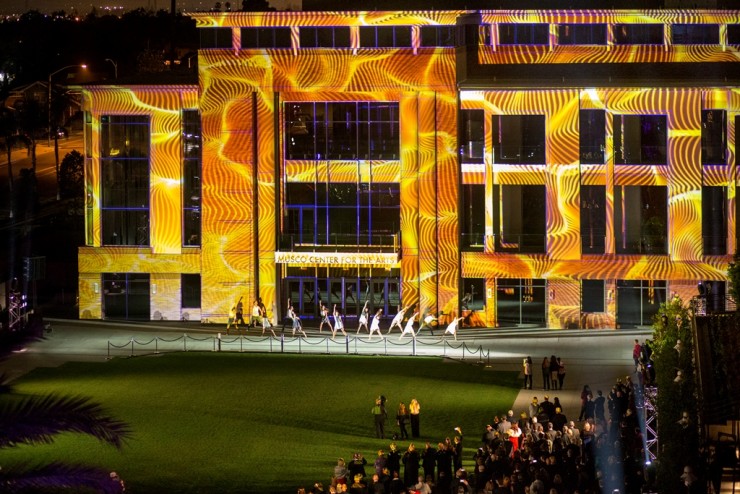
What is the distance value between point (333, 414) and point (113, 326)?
73.6 feet

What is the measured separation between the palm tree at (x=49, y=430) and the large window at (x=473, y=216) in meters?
49.9

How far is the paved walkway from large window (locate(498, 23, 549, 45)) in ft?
42.2

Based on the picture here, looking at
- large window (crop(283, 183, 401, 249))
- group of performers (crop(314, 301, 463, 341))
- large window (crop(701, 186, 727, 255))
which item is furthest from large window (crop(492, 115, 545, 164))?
group of performers (crop(314, 301, 463, 341))

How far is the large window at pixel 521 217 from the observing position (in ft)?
190

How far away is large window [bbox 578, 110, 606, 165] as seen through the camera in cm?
5738

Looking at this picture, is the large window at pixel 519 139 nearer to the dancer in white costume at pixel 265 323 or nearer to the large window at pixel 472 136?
the large window at pixel 472 136

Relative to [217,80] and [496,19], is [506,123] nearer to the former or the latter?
[496,19]

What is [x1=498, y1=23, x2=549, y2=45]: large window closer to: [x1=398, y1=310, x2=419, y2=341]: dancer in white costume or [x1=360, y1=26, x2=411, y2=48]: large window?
[x1=360, y1=26, x2=411, y2=48]: large window

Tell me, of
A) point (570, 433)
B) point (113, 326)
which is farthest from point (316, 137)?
point (570, 433)

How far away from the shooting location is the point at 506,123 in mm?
57781

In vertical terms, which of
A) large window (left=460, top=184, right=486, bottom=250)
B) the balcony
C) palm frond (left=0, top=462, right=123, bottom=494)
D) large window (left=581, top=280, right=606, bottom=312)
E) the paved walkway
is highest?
large window (left=460, top=184, right=486, bottom=250)

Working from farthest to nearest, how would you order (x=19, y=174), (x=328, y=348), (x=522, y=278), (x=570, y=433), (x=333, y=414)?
1. (x=19, y=174)
2. (x=522, y=278)
3. (x=328, y=348)
4. (x=333, y=414)
5. (x=570, y=433)

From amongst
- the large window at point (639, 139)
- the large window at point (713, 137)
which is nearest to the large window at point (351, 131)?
the large window at point (639, 139)

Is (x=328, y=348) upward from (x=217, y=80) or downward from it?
downward
